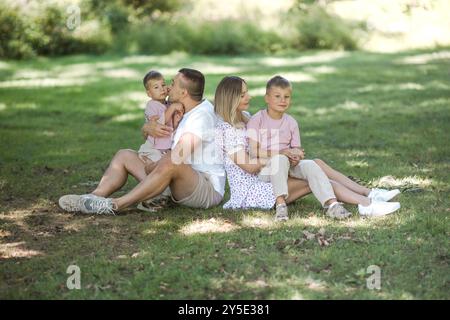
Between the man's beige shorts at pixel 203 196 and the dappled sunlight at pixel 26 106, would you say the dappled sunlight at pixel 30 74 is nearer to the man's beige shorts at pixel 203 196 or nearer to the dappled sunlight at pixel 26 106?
the dappled sunlight at pixel 26 106

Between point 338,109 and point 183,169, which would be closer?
point 183,169

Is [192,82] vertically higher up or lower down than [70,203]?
higher up

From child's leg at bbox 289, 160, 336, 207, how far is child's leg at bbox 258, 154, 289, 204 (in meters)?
0.20

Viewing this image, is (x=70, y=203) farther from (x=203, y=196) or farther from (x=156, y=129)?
(x=203, y=196)

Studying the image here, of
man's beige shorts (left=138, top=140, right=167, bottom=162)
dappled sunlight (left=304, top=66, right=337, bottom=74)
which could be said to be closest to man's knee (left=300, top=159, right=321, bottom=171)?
man's beige shorts (left=138, top=140, right=167, bottom=162)

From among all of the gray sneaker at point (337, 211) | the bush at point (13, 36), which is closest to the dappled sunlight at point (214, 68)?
the bush at point (13, 36)

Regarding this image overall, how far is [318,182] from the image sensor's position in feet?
20.7

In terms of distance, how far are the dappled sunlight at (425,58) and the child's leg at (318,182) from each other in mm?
11711

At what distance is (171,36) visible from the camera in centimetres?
2222

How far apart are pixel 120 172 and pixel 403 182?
310cm

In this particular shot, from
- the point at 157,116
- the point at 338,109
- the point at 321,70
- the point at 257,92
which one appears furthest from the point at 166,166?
the point at 321,70

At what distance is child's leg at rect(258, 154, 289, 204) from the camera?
628cm

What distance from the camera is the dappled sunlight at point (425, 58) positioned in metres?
17.3
